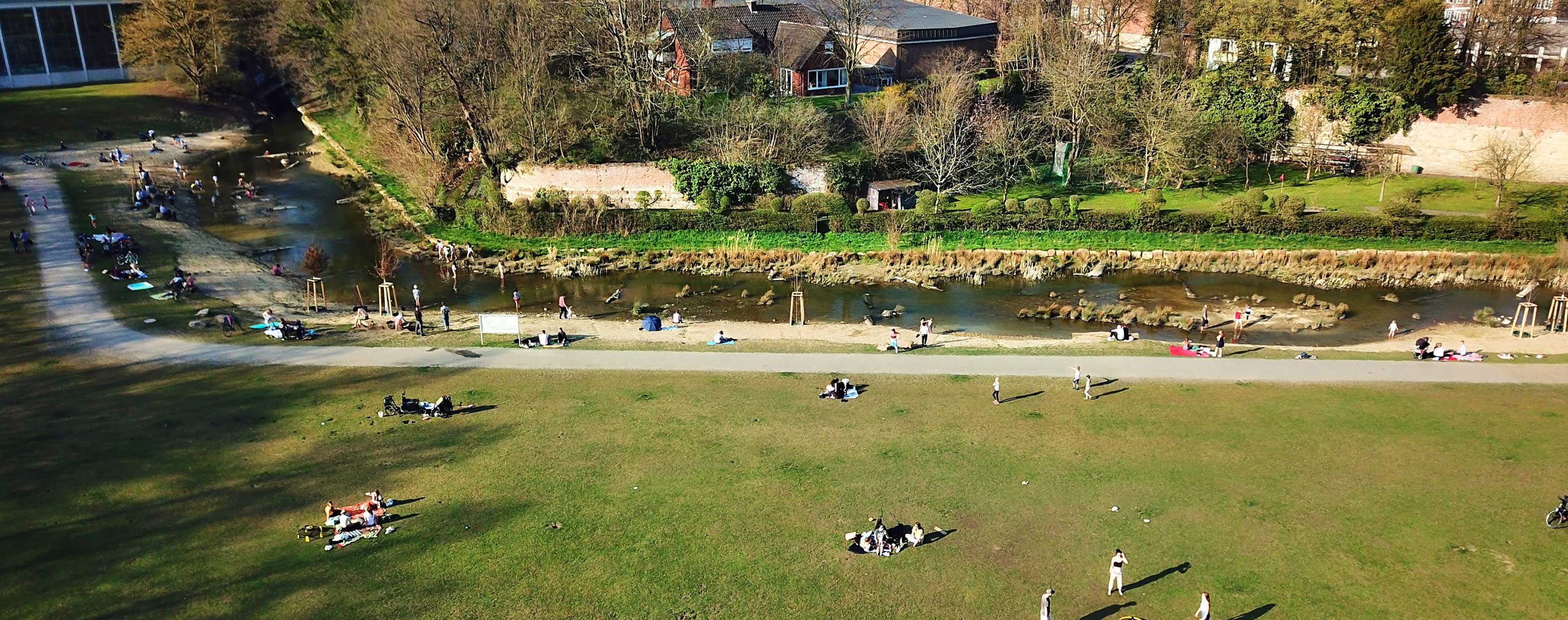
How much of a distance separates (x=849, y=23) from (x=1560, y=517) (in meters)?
47.9

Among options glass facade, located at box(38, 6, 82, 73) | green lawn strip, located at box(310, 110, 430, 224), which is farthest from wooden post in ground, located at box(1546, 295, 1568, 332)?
glass facade, located at box(38, 6, 82, 73)

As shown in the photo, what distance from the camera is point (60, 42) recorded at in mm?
83062

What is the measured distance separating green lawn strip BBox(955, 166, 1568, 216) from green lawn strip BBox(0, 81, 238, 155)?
62.4 metres

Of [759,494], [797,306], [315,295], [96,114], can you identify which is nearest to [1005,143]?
[797,306]

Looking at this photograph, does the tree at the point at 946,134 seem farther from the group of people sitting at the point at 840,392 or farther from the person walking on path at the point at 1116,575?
the person walking on path at the point at 1116,575

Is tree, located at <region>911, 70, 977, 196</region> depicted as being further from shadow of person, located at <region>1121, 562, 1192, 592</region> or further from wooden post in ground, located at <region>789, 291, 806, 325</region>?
shadow of person, located at <region>1121, 562, 1192, 592</region>

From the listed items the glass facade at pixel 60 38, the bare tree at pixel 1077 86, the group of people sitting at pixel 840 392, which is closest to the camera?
the group of people sitting at pixel 840 392

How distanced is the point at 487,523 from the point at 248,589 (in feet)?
16.8

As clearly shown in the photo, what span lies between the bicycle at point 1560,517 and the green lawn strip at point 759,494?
52 centimetres

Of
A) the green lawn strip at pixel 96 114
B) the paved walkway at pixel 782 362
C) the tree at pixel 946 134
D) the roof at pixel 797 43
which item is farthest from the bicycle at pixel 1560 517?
the green lawn strip at pixel 96 114

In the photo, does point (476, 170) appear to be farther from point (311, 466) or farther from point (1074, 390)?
point (1074, 390)

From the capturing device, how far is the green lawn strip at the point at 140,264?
37.0 m

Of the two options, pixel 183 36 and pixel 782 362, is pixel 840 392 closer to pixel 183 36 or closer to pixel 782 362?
pixel 782 362

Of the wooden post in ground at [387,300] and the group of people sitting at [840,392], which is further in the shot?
the wooden post in ground at [387,300]
